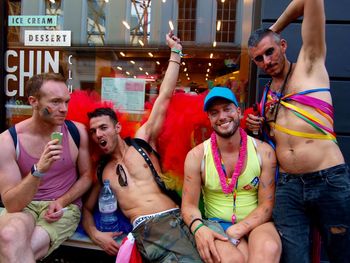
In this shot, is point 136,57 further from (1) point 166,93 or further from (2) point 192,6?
(1) point 166,93

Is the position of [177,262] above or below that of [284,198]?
below

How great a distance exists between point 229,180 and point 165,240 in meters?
0.66

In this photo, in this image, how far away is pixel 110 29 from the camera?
4492 mm

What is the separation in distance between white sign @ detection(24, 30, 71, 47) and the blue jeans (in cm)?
316

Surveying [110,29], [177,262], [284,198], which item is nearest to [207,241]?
[177,262]

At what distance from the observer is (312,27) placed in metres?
2.49

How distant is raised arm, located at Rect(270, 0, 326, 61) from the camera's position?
2447mm

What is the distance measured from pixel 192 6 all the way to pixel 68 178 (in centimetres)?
243

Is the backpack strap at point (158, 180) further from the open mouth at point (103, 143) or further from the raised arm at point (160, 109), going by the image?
the open mouth at point (103, 143)

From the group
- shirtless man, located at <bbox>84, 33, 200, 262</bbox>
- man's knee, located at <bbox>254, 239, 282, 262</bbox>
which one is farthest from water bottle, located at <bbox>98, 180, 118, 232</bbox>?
man's knee, located at <bbox>254, 239, 282, 262</bbox>

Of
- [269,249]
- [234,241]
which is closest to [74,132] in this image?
[234,241]

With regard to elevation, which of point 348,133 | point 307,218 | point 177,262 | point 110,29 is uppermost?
point 110,29

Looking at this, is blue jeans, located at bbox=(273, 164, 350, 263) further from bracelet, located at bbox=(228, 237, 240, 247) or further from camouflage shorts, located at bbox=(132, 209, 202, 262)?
camouflage shorts, located at bbox=(132, 209, 202, 262)

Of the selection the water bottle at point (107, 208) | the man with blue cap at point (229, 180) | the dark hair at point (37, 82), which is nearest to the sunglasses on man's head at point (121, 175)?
the water bottle at point (107, 208)
